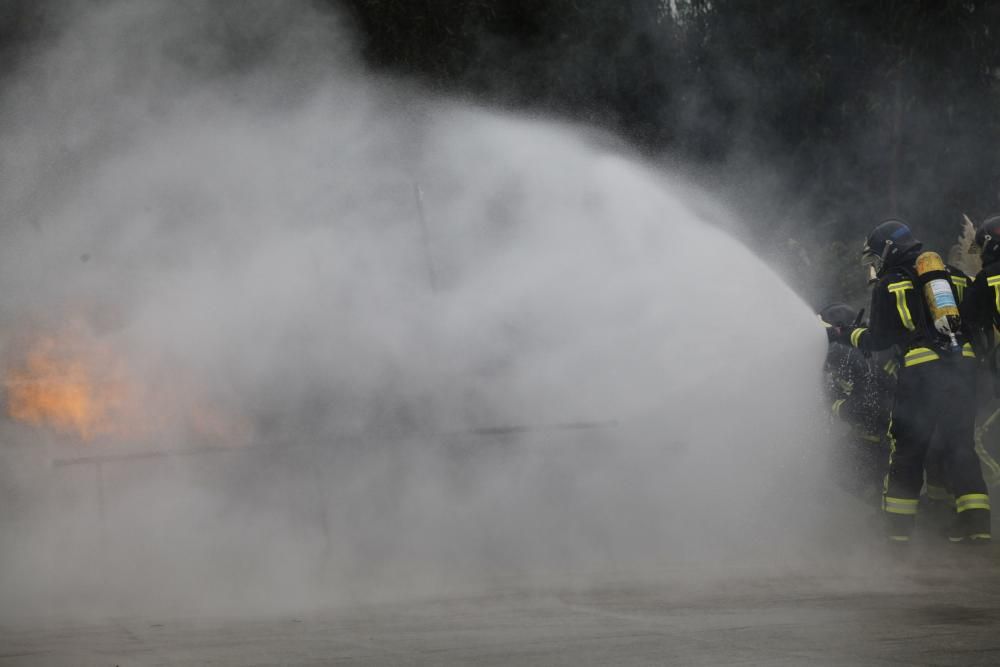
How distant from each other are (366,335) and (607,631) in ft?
10.8

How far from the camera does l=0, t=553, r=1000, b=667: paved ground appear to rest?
513 centimetres

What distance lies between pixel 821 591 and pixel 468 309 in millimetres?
3031

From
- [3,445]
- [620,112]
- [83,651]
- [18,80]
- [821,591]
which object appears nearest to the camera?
[83,651]

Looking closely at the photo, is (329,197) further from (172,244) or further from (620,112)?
(620,112)

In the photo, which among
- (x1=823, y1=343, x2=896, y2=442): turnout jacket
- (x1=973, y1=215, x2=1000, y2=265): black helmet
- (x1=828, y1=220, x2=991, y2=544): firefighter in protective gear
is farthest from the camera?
(x1=823, y1=343, x2=896, y2=442): turnout jacket

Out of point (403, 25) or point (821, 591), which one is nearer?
point (821, 591)

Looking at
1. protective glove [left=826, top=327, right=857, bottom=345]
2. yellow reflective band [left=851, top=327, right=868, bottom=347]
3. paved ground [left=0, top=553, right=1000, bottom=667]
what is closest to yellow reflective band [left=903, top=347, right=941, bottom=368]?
yellow reflective band [left=851, top=327, right=868, bottom=347]

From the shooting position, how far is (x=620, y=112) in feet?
43.3

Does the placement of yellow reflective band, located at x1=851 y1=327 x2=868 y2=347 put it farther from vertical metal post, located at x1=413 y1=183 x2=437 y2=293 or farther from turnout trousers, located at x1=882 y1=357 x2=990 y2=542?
vertical metal post, located at x1=413 y1=183 x2=437 y2=293

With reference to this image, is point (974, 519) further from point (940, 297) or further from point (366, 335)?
point (366, 335)

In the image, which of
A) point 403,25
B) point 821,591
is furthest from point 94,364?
point 403,25

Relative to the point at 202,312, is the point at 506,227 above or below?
above

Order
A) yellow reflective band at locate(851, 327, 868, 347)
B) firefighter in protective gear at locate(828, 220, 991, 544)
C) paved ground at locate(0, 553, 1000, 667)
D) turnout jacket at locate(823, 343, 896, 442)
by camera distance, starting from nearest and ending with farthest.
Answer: paved ground at locate(0, 553, 1000, 667), firefighter in protective gear at locate(828, 220, 991, 544), yellow reflective band at locate(851, 327, 868, 347), turnout jacket at locate(823, 343, 896, 442)

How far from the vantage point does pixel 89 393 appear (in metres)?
7.99
